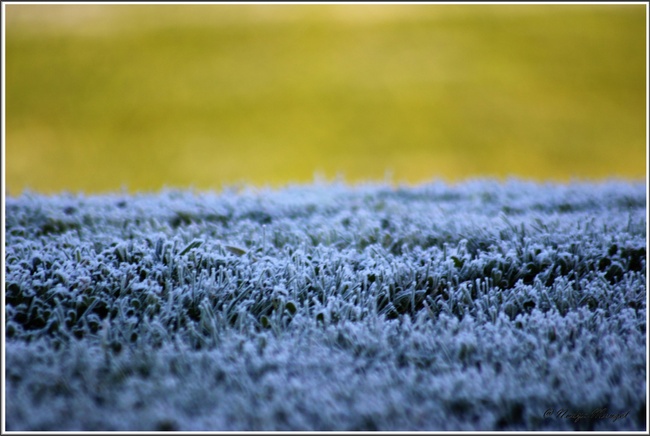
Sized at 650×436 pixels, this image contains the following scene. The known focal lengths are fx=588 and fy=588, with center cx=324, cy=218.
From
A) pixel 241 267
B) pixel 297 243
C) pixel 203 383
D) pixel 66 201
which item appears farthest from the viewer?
pixel 66 201

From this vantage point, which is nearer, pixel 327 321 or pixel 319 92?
pixel 327 321

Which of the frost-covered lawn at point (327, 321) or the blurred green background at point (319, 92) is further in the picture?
the blurred green background at point (319, 92)

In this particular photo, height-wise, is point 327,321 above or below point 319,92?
below

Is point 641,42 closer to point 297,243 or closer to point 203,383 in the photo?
point 297,243

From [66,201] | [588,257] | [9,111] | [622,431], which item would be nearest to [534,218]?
[588,257]
